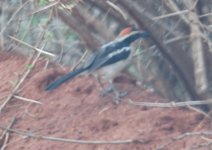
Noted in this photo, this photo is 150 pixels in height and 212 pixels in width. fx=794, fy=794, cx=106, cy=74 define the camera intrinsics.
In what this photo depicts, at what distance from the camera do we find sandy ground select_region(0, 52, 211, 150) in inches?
206

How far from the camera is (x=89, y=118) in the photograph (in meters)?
5.61

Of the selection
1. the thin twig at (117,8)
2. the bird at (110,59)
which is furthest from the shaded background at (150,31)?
the bird at (110,59)

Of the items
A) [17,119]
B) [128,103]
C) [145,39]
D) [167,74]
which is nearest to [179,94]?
[167,74]

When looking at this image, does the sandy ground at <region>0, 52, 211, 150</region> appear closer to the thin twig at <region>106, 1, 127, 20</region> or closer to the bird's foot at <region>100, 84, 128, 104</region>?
the bird's foot at <region>100, 84, 128, 104</region>

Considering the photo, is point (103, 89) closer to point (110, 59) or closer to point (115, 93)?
point (115, 93)

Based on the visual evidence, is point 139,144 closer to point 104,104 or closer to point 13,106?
point 104,104

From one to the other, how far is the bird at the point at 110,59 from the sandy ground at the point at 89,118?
4.6 inches

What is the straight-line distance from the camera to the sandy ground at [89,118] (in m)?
5.24

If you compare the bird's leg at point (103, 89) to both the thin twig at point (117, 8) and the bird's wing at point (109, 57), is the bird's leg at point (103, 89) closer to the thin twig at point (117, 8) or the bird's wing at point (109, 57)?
the bird's wing at point (109, 57)

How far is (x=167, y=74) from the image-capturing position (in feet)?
22.1

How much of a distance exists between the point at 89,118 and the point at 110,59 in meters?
0.78

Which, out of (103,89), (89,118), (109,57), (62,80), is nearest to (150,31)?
(109,57)

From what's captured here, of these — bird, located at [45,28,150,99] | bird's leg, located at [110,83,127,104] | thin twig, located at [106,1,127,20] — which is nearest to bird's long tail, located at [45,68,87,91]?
bird, located at [45,28,150,99]

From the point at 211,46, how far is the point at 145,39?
3.87 feet
